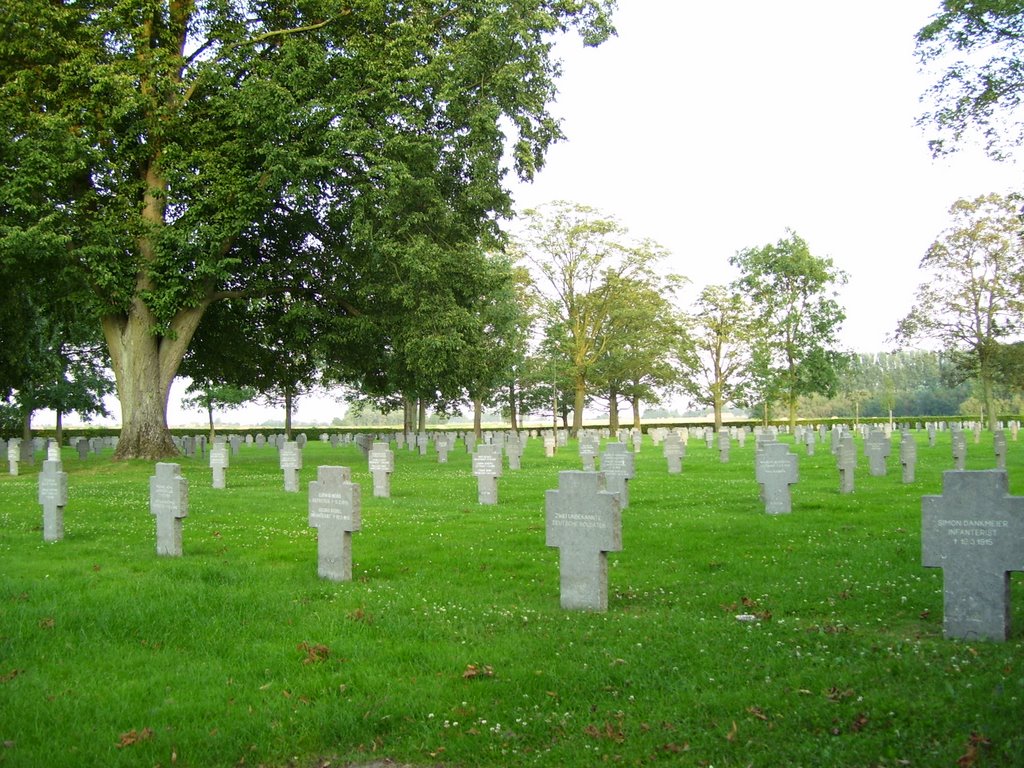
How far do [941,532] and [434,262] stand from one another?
18.1m

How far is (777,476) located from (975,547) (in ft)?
21.7

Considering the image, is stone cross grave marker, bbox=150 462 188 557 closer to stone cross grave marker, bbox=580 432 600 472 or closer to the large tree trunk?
stone cross grave marker, bbox=580 432 600 472

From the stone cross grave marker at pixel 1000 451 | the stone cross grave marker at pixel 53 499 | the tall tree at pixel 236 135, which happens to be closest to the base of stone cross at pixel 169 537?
the stone cross grave marker at pixel 53 499

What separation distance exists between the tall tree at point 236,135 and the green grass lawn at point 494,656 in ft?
42.6

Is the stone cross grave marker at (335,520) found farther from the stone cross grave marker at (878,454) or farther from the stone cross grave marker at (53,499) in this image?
the stone cross grave marker at (878,454)

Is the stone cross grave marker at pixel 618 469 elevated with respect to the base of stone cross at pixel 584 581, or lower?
elevated

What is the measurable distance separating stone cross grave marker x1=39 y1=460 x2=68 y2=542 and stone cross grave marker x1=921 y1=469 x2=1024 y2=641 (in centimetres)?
985

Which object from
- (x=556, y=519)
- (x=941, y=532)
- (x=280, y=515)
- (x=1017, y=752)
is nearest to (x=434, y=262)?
(x=280, y=515)

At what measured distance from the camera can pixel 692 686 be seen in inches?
197

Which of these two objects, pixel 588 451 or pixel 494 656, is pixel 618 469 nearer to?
pixel 588 451

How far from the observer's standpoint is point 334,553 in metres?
8.55

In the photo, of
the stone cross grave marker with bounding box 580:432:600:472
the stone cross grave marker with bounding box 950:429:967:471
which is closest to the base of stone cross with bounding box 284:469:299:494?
the stone cross grave marker with bounding box 580:432:600:472

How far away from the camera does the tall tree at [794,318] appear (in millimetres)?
55219

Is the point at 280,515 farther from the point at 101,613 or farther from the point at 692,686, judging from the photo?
the point at 692,686
